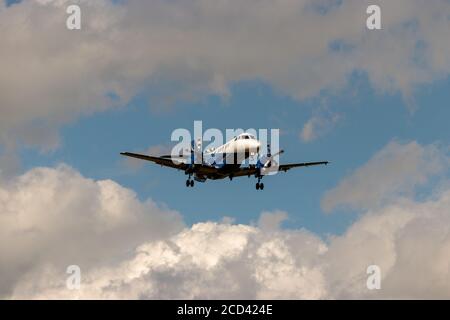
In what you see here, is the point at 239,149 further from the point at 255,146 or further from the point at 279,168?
the point at 279,168

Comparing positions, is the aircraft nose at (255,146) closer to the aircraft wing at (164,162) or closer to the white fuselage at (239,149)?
the white fuselage at (239,149)

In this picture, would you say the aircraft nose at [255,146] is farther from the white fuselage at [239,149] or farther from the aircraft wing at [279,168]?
the aircraft wing at [279,168]

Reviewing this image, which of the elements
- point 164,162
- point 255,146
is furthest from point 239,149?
point 164,162

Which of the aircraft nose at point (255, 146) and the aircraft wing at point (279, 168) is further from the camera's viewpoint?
the aircraft wing at point (279, 168)

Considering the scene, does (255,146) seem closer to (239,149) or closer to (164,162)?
(239,149)

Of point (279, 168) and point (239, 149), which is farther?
point (279, 168)

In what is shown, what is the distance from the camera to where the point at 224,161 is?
83438 mm

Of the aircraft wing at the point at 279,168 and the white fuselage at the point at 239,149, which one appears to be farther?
the aircraft wing at the point at 279,168

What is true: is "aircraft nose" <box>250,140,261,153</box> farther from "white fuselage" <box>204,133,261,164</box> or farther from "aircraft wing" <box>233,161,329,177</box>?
"aircraft wing" <box>233,161,329,177</box>

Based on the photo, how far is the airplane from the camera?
261 ft

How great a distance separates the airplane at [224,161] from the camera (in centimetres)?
7969
